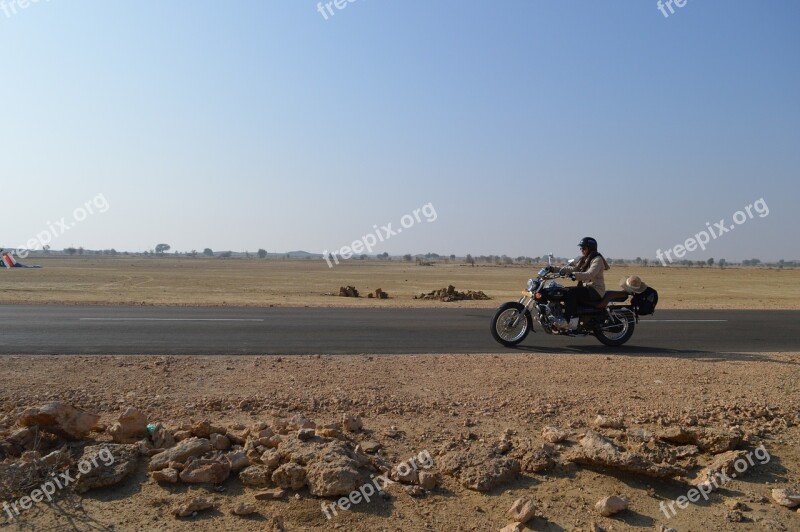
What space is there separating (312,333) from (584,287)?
5.55 meters

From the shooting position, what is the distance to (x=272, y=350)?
9750mm

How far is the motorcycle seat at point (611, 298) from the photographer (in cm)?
1092

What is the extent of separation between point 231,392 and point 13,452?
222cm

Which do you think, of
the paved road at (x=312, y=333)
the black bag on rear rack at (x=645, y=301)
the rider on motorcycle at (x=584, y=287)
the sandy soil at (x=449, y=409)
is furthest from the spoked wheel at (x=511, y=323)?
the black bag on rear rack at (x=645, y=301)

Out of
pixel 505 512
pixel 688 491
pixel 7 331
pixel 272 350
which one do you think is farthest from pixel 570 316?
pixel 7 331

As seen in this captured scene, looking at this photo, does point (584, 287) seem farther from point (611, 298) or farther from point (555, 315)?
point (555, 315)

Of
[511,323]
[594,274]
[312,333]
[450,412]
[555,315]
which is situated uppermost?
[312,333]

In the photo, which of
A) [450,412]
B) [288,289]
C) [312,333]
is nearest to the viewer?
[450,412]

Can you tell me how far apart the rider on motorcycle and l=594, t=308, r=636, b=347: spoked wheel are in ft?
1.82

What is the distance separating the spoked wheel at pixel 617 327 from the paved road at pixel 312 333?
0.22m

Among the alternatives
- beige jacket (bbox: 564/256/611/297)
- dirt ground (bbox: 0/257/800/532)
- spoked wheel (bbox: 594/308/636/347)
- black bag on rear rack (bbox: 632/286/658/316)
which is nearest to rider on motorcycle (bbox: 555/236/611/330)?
beige jacket (bbox: 564/256/611/297)

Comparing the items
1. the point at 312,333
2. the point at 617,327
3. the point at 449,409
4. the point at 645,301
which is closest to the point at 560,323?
the point at 617,327

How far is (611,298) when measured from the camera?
10984 millimetres

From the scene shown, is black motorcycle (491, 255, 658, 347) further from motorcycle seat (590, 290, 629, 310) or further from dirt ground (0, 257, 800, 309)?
dirt ground (0, 257, 800, 309)
